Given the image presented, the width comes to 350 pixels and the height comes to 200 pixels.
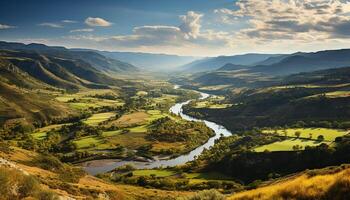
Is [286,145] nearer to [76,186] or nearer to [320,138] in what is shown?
[320,138]

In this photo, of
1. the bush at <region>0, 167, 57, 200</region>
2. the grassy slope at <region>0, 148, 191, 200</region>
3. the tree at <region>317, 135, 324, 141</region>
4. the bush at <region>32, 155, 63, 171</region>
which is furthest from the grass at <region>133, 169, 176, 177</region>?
the bush at <region>0, 167, 57, 200</region>

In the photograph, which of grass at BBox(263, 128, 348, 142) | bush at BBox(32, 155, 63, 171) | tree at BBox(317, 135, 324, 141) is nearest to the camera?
bush at BBox(32, 155, 63, 171)

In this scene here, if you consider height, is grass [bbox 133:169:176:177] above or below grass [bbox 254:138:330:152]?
below

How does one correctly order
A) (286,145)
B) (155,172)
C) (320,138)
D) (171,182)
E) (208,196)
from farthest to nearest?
(320,138), (155,172), (286,145), (171,182), (208,196)

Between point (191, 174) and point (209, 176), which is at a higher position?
point (209, 176)

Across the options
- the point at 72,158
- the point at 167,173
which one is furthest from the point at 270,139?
the point at 72,158

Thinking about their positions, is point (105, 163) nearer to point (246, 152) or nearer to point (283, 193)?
point (246, 152)

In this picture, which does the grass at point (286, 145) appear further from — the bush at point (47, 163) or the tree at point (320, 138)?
the bush at point (47, 163)

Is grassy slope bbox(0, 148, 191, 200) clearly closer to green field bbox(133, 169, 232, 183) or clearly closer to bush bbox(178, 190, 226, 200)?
green field bbox(133, 169, 232, 183)

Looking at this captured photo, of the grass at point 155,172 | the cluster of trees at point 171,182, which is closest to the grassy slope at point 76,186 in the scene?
the cluster of trees at point 171,182

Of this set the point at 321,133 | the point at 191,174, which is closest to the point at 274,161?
the point at 191,174

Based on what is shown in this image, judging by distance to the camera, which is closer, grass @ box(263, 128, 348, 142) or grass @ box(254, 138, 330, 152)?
grass @ box(254, 138, 330, 152)
